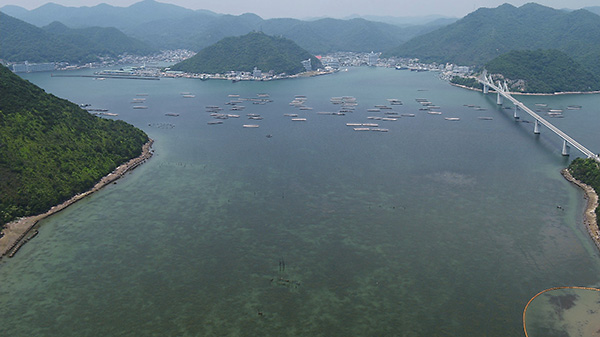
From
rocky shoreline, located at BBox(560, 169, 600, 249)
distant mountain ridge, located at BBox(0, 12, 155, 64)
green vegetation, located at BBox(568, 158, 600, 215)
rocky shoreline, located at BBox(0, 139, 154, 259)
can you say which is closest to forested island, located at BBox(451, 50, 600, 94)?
green vegetation, located at BBox(568, 158, 600, 215)

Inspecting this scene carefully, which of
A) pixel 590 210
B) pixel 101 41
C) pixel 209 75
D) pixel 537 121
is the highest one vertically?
pixel 101 41

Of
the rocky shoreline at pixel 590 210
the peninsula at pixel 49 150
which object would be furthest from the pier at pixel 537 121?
the peninsula at pixel 49 150

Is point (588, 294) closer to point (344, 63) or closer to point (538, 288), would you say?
point (538, 288)

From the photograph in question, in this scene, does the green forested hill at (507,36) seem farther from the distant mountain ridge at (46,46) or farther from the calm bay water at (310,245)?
the distant mountain ridge at (46,46)

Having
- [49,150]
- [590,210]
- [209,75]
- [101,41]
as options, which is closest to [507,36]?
[209,75]

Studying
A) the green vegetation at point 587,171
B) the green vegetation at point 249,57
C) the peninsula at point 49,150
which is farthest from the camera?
the green vegetation at point 249,57

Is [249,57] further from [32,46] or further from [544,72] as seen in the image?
[544,72]
